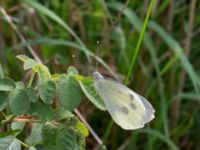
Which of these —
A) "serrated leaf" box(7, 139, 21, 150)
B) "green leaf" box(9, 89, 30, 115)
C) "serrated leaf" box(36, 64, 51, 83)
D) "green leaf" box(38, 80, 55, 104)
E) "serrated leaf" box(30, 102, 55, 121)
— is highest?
"serrated leaf" box(36, 64, 51, 83)

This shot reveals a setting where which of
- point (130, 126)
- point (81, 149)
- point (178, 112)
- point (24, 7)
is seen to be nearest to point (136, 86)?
point (178, 112)

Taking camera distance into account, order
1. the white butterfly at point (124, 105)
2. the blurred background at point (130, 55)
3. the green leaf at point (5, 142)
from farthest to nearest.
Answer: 1. the blurred background at point (130, 55)
2. the white butterfly at point (124, 105)
3. the green leaf at point (5, 142)

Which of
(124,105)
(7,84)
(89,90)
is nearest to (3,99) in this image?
(7,84)

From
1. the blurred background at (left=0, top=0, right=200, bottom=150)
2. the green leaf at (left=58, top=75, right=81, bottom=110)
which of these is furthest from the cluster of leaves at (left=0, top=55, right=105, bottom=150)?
the blurred background at (left=0, top=0, right=200, bottom=150)

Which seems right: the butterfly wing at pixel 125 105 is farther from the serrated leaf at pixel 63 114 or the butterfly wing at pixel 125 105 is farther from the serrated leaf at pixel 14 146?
the serrated leaf at pixel 14 146

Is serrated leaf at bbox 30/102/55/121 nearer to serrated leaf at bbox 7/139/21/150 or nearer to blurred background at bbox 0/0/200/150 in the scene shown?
serrated leaf at bbox 7/139/21/150

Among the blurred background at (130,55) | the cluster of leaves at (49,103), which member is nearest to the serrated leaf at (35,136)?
the cluster of leaves at (49,103)

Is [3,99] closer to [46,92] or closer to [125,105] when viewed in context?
[46,92]
